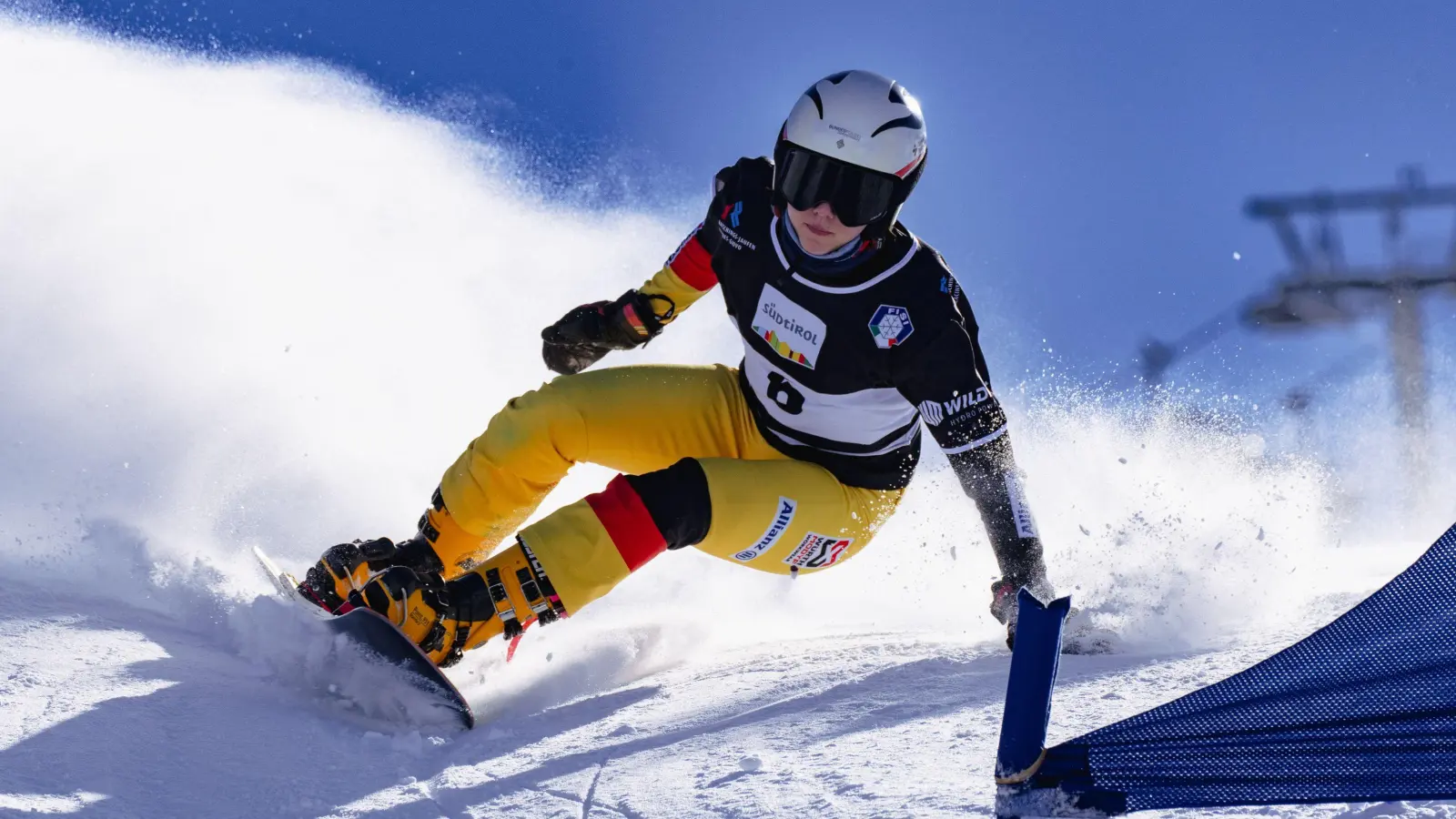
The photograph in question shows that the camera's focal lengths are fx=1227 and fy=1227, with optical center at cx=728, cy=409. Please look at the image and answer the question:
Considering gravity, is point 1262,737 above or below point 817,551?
below

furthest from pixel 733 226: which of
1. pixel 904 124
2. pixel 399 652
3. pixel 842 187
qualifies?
pixel 399 652

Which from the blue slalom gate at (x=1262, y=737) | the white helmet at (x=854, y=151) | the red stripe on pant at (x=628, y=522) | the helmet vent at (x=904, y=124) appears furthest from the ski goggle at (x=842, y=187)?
the blue slalom gate at (x=1262, y=737)

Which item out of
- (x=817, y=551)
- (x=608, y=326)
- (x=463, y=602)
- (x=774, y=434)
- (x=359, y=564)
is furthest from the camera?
(x=608, y=326)

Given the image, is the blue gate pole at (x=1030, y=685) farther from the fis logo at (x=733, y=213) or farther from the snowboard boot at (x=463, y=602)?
the fis logo at (x=733, y=213)

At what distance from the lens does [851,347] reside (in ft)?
11.5

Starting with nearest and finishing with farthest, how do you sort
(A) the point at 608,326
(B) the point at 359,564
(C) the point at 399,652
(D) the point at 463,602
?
(C) the point at 399,652 < (D) the point at 463,602 < (B) the point at 359,564 < (A) the point at 608,326

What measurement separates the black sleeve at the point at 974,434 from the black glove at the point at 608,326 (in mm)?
1059

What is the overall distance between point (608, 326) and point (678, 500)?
3.79ft

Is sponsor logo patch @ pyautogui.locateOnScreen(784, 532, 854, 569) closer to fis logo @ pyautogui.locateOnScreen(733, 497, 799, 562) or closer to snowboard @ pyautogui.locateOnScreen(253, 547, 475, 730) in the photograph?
fis logo @ pyautogui.locateOnScreen(733, 497, 799, 562)

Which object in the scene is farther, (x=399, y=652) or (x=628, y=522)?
(x=628, y=522)

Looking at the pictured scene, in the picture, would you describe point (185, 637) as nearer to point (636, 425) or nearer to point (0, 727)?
point (0, 727)

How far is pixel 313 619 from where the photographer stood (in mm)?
2992

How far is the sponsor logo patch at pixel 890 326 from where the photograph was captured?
342 centimetres

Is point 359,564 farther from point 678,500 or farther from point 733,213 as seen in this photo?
point 733,213
